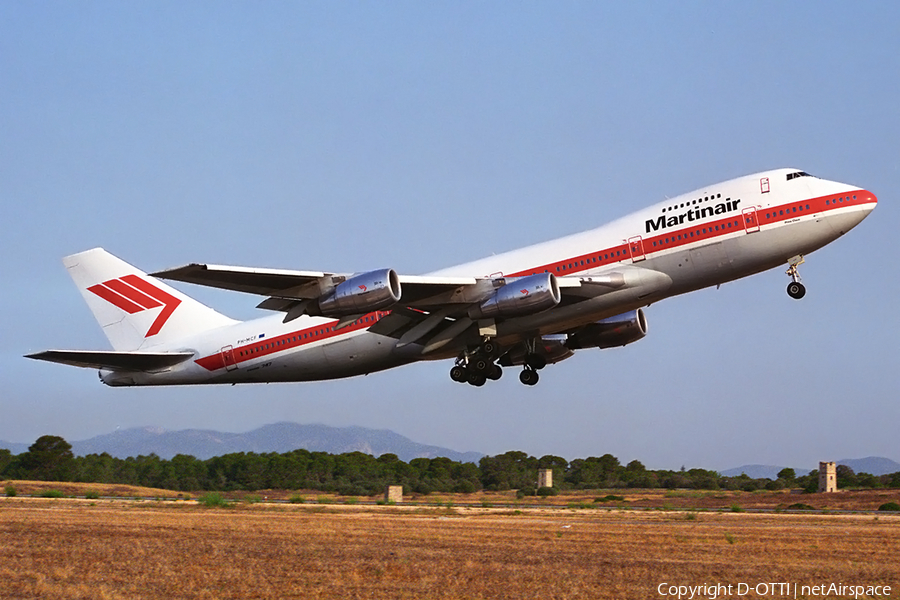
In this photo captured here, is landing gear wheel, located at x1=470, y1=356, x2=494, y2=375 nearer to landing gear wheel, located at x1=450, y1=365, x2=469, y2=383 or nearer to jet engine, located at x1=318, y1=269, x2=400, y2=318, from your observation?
landing gear wheel, located at x1=450, y1=365, x2=469, y2=383

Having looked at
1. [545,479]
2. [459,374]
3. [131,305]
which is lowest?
[545,479]

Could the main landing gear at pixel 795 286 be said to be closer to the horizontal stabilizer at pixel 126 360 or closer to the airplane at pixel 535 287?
the airplane at pixel 535 287

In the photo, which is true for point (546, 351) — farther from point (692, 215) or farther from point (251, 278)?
point (251, 278)

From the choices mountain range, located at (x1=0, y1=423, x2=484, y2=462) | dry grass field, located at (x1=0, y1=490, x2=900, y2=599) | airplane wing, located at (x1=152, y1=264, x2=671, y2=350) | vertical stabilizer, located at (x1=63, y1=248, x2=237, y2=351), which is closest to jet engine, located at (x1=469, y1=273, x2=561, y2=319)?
airplane wing, located at (x1=152, y1=264, x2=671, y2=350)

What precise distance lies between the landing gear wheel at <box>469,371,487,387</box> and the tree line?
22.1 metres

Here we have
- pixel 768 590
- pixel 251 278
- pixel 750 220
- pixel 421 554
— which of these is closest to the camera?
pixel 768 590

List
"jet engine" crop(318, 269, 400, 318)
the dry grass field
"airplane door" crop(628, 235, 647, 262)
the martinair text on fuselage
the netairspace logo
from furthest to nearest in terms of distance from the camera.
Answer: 1. "airplane door" crop(628, 235, 647, 262)
2. the martinair text on fuselage
3. "jet engine" crop(318, 269, 400, 318)
4. the dry grass field
5. the netairspace logo

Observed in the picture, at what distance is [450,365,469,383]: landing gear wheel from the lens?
123 feet

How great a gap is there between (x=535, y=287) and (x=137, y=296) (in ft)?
69.5

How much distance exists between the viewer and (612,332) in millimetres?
38750

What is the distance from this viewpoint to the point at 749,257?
3153 cm

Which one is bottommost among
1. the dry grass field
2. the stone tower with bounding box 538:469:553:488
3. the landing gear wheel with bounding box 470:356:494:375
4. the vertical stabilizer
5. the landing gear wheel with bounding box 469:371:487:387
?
the dry grass field

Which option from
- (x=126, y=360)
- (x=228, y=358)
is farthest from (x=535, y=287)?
(x=126, y=360)

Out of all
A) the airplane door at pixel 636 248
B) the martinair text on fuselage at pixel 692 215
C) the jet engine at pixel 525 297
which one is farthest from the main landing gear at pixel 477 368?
the martinair text on fuselage at pixel 692 215
